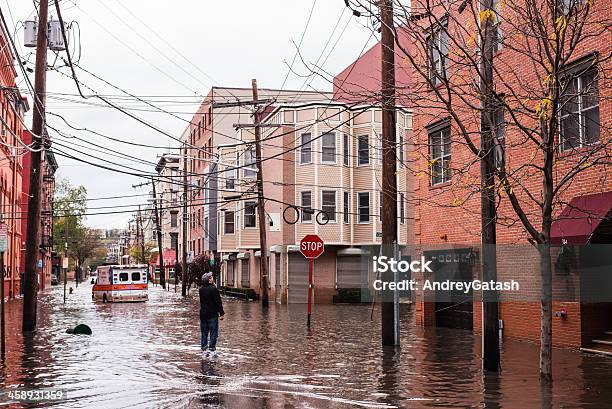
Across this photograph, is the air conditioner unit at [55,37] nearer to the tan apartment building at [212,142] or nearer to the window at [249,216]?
the window at [249,216]

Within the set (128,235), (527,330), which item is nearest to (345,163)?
(527,330)

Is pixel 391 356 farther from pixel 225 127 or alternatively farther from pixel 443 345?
pixel 225 127

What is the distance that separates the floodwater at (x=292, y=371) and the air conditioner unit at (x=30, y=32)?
9031mm

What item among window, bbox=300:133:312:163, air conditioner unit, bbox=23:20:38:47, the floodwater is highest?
air conditioner unit, bbox=23:20:38:47

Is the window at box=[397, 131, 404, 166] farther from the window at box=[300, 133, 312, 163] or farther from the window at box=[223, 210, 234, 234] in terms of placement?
the window at box=[223, 210, 234, 234]

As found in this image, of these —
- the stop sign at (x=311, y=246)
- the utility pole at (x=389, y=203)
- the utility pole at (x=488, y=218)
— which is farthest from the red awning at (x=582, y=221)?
the stop sign at (x=311, y=246)

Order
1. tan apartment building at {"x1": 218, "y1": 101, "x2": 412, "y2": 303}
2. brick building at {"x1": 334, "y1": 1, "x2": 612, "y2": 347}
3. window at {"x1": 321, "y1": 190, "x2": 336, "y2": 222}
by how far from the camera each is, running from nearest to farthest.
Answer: brick building at {"x1": 334, "y1": 1, "x2": 612, "y2": 347} < tan apartment building at {"x1": 218, "y1": 101, "x2": 412, "y2": 303} < window at {"x1": 321, "y1": 190, "x2": 336, "y2": 222}

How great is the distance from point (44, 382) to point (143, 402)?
2.95 m

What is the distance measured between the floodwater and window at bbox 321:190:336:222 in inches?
789

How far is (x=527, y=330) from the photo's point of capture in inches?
755

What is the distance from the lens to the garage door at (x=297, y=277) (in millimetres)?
44062

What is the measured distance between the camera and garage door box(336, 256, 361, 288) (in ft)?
144

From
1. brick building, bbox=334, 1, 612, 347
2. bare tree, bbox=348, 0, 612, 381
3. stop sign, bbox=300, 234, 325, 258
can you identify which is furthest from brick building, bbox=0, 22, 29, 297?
bare tree, bbox=348, 0, 612, 381

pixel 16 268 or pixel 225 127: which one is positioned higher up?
pixel 225 127
